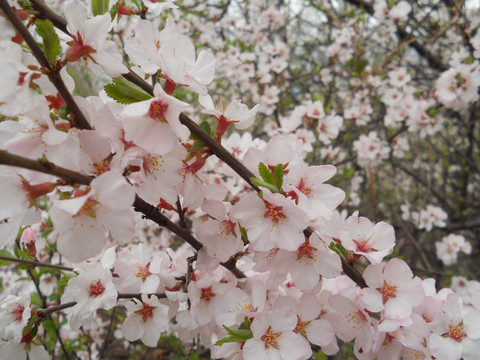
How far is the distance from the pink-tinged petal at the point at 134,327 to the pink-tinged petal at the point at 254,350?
0.48 m

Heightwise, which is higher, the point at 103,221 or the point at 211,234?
the point at 103,221

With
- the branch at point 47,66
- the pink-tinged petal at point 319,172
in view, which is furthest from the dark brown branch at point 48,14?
the pink-tinged petal at point 319,172

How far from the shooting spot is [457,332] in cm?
107

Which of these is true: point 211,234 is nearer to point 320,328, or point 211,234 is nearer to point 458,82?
point 320,328

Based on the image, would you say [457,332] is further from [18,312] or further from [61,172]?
[18,312]

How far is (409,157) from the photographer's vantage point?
21.5 feet

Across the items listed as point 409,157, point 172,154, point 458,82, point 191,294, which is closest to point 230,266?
point 191,294

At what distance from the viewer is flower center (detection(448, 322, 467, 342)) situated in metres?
1.06

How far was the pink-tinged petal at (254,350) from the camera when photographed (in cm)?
96

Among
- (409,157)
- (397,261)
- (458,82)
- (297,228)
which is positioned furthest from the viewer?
(409,157)

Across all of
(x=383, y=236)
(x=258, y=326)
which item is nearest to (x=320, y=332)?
(x=258, y=326)

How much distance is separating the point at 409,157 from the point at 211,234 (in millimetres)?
6408

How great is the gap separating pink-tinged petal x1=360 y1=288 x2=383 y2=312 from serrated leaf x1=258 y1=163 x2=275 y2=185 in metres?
0.47

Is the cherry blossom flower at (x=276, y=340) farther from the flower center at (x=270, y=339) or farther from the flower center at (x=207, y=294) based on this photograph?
the flower center at (x=207, y=294)
